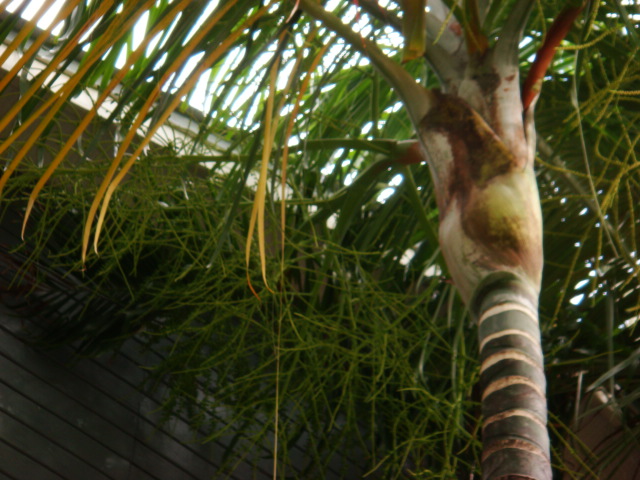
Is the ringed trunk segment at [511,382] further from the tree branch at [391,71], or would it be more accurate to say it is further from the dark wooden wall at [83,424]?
the dark wooden wall at [83,424]

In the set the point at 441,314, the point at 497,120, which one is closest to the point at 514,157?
the point at 497,120

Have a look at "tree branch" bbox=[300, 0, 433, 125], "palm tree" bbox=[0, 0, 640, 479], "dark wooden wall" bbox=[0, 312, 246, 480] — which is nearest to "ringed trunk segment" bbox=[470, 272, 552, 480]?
"palm tree" bbox=[0, 0, 640, 479]

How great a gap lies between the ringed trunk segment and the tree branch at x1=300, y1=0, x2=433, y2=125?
0.16 metres

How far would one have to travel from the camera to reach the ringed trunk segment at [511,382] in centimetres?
46

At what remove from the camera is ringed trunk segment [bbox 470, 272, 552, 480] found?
46 centimetres

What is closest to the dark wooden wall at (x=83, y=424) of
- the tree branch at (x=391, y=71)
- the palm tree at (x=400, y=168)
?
the palm tree at (x=400, y=168)

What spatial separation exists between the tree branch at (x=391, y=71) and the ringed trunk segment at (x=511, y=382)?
162 millimetres

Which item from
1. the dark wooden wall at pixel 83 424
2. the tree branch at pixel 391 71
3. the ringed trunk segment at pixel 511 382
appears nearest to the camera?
the ringed trunk segment at pixel 511 382

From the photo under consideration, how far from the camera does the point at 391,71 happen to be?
66 cm

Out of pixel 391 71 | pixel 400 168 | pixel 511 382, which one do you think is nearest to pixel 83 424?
pixel 400 168

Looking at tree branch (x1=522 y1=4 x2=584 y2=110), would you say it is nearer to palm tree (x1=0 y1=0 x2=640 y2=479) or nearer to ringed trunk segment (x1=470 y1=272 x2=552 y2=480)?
palm tree (x1=0 y1=0 x2=640 y2=479)

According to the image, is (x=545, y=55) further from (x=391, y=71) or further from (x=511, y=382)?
(x=511, y=382)

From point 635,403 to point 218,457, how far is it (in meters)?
0.74

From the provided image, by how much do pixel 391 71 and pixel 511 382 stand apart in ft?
0.86
